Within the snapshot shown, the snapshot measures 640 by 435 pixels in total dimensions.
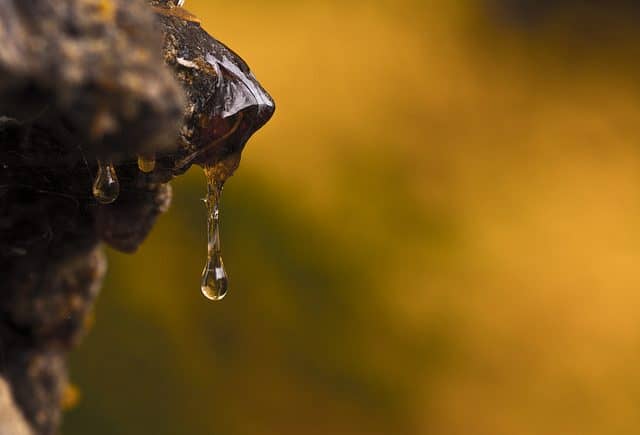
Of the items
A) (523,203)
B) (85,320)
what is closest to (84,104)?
(85,320)

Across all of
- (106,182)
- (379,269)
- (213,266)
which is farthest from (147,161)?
(379,269)

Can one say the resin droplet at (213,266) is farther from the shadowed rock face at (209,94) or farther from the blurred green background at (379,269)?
the blurred green background at (379,269)

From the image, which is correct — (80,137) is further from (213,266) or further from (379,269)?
(379,269)

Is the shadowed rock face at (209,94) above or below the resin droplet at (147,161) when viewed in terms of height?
above

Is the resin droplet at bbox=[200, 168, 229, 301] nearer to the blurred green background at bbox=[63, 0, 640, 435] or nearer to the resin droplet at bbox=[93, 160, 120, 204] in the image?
the resin droplet at bbox=[93, 160, 120, 204]

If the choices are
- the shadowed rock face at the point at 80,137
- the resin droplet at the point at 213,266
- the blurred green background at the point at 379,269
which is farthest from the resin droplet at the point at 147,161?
the blurred green background at the point at 379,269
